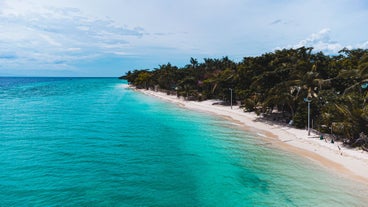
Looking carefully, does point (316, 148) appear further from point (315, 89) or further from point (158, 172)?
point (158, 172)

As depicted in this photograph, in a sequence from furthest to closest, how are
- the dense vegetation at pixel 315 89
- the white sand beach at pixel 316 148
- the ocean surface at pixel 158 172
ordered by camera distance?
the dense vegetation at pixel 315 89, the white sand beach at pixel 316 148, the ocean surface at pixel 158 172

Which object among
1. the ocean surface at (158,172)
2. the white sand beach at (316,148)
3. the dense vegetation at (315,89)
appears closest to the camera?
the ocean surface at (158,172)

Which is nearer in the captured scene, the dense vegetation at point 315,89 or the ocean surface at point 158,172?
the ocean surface at point 158,172

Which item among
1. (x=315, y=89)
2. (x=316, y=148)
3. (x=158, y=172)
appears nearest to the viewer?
(x=158, y=172)

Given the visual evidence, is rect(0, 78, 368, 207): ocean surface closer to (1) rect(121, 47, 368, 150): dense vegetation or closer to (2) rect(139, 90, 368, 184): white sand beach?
(2) rect(139, 90, 368, 184): white sand beach

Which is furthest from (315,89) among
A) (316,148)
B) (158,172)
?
(158,172)

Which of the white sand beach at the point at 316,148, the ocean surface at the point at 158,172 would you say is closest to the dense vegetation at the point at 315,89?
the white sand beach at the point at 316,148

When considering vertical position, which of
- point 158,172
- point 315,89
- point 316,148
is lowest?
point 158,172

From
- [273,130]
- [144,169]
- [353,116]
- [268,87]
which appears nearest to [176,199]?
[144,169]

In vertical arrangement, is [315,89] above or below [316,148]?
above

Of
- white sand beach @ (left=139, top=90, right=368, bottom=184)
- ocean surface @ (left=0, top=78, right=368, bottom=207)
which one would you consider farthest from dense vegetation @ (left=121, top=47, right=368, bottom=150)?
ocean surface @ (left=0, top=78, right=368, bottom=207)

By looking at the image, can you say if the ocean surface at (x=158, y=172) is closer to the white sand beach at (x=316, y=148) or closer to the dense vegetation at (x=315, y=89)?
the white sand beach at (x=316, y=148)

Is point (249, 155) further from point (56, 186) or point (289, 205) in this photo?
point (56, 186)
